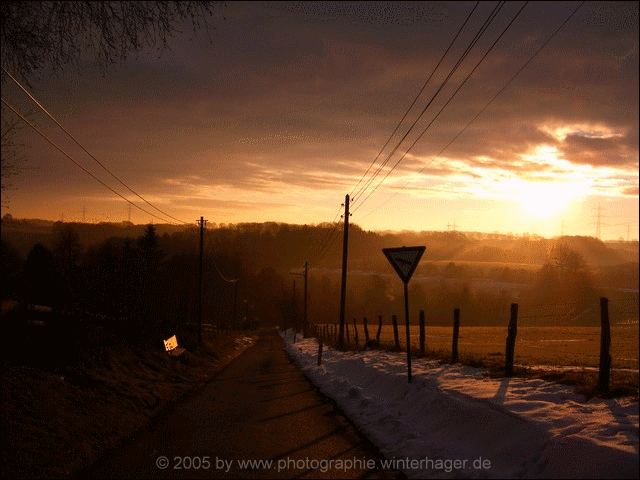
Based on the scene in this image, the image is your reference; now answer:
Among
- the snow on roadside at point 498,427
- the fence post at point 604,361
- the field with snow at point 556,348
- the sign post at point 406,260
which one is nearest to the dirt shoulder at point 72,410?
the snow on roadside at point 498,427

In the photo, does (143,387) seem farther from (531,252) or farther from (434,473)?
(531,252)

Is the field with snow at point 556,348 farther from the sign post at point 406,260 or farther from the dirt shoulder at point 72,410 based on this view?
the dirt shoulder at point 72,410

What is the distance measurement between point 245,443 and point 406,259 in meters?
6.70

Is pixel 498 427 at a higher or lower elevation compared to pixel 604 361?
lower

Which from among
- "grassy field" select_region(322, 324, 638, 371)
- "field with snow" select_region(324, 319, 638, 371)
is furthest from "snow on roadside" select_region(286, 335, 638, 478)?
"field with snow" select_region(324, 319, 638, 371)

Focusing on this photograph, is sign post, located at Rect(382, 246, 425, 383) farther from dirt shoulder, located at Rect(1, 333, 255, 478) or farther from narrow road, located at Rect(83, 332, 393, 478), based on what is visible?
dirt shoulder, located at Rect(1, 333, 255, 478)

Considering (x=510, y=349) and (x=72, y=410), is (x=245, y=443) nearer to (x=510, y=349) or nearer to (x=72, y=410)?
(x=72, y=410)

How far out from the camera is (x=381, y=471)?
7.88m

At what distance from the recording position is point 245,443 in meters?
9.50

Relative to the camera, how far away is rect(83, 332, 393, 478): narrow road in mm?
7750

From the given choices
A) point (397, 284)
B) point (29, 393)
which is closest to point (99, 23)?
point (29, 393)

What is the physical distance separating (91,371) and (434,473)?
9.65 metres

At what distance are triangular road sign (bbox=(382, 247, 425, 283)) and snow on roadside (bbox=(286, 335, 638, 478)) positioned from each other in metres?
2.46

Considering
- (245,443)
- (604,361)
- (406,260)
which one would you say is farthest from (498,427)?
(406,260)
